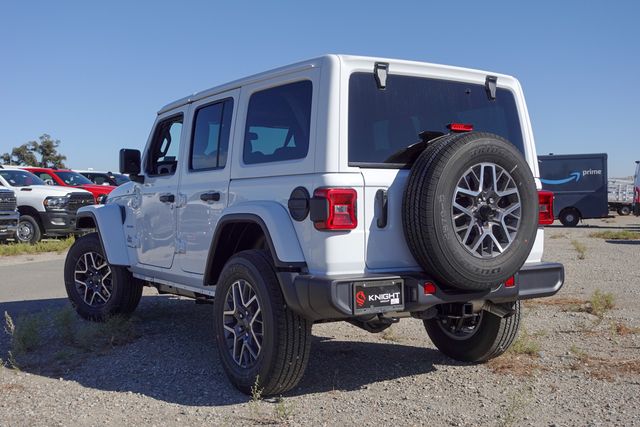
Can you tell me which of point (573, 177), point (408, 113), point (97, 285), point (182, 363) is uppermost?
point (573, 177)

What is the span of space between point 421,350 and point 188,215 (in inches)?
91.7

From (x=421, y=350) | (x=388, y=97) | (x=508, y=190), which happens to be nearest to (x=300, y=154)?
(x=388, y=97)

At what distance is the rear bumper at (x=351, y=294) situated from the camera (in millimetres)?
4160

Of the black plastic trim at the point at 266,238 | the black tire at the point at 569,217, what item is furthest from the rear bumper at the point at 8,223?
the black tire at the point at 569,217

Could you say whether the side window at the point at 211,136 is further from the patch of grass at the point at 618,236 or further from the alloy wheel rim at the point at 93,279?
the patch of grass at the point at 618,236

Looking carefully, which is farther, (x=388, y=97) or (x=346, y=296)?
(x=388, y=97)

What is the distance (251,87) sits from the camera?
5297 millimetres

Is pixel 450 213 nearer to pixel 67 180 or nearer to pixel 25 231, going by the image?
Result: pixel 25 231

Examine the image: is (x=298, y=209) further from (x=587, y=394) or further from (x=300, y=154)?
(x=587, y=394)

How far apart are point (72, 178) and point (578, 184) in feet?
59.7

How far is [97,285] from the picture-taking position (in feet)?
24.4

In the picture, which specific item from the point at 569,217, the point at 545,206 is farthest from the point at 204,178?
the point at 569,217

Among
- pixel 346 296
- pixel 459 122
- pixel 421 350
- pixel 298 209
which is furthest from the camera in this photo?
pixel 421 350

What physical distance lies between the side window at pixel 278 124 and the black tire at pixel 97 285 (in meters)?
2.59
